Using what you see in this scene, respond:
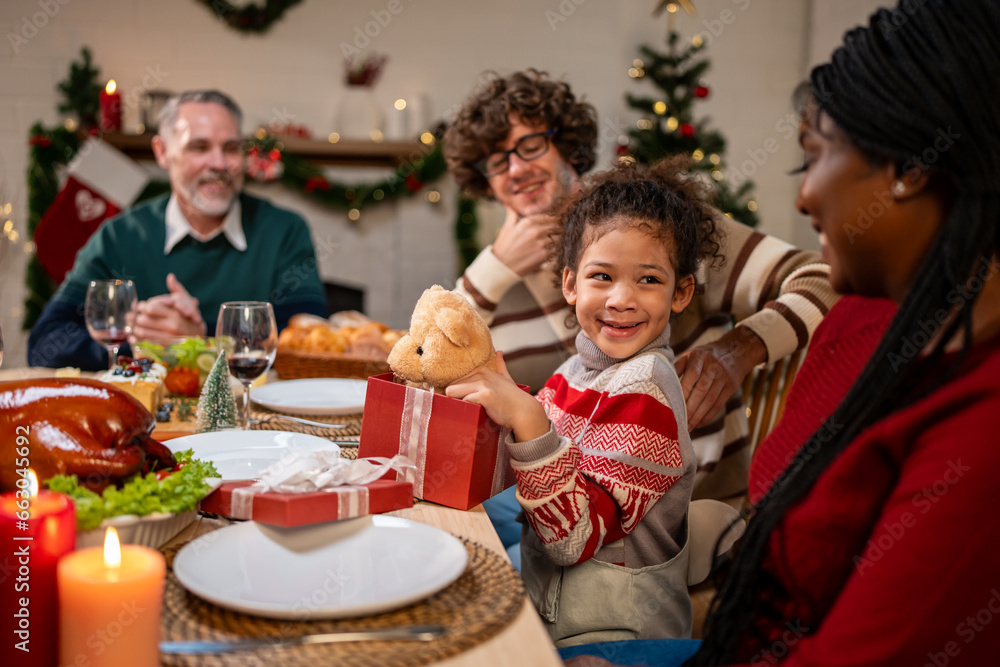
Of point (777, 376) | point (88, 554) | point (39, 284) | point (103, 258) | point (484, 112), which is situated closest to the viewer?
point (88, 554)

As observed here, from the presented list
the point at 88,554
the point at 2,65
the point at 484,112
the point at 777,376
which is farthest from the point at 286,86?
the point at 88,554

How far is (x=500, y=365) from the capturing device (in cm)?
109

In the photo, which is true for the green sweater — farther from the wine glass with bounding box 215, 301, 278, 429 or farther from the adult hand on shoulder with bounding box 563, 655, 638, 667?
the adult hand on shoulder with bounding box 563, 655, 638, 667

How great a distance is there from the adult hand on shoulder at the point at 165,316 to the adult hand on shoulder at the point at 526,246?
0.81 meters

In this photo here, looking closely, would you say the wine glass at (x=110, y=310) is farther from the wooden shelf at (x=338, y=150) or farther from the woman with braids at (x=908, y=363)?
the wooden shelf at (x=338, y=150)

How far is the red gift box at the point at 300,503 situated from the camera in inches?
29.2

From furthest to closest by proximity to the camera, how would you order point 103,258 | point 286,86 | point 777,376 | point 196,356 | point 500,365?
point 286,86 < point 103,258 < point 777,376 < point 196,356 < point 500,365

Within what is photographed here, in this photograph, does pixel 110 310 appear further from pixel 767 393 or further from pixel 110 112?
pixel 110 112

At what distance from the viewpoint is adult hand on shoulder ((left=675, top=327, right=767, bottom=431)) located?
1332 mm

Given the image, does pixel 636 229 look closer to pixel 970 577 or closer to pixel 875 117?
pixel 875 117

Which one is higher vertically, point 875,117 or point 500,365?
point 875,117

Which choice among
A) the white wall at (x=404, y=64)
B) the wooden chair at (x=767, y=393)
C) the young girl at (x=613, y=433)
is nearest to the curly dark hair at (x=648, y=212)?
the young girl at (x=613, y=433)

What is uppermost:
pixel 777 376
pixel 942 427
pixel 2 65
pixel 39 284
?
pixel 2 65

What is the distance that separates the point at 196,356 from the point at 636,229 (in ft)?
3.07
